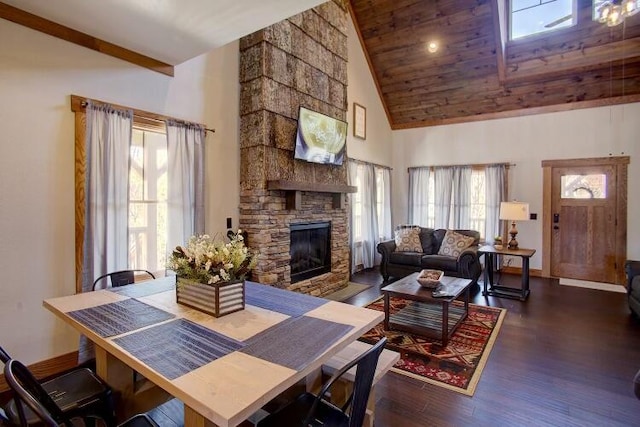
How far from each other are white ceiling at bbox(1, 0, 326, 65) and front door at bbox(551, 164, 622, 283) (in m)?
5.60

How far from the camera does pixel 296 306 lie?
1896 mm

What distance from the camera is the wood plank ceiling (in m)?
4.95

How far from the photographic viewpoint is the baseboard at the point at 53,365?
253 cm

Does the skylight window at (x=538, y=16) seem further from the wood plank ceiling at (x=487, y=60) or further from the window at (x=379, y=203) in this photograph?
the window at (x=379, y=203)

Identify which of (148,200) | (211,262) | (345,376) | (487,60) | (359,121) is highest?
(487,60)

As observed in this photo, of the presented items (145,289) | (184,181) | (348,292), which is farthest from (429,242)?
(145,289)

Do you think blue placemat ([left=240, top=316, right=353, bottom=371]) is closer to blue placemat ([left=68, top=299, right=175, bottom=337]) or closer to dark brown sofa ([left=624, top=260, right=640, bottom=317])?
blue placemat ([left=68, top=299, right=175, bottom=337])

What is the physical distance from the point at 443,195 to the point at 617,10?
4.10 metres

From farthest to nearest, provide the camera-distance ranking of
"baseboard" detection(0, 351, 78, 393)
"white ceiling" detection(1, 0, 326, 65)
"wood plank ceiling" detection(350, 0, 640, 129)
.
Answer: "wood plank ceiling" detection(350, 0, 640, 129) → "baseboard" detection(0, 351, 78, 393) → "white ceiling" detection(1, 0, 326, 65)

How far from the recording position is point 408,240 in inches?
223

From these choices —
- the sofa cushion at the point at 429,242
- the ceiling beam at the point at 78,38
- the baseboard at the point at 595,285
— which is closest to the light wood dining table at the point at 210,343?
the ceiling beam at the point at 78,38

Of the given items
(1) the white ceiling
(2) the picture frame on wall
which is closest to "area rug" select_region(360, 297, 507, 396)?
(1) the white ceiling

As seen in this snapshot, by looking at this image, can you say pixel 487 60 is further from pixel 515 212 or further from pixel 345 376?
pixel 345 376

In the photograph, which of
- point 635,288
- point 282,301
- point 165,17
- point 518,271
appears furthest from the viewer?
point 518,271
